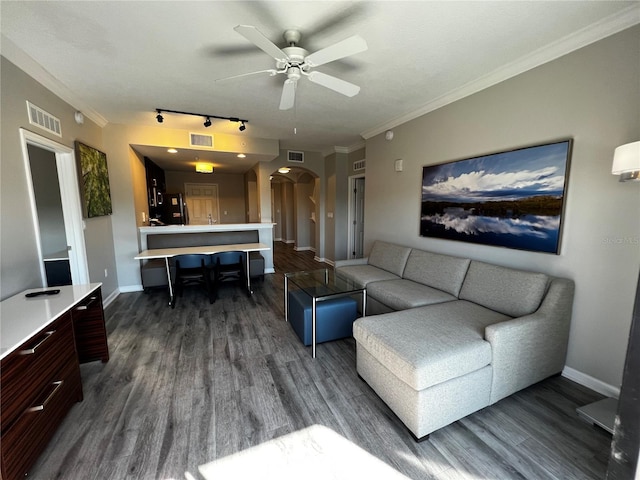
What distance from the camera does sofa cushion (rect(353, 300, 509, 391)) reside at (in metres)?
1.54

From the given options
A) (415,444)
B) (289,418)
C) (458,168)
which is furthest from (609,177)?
(289,418)

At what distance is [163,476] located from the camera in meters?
1.38

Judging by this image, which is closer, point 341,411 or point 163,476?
point 163,476

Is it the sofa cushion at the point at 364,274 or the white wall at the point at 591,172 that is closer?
the white wall at the point at 591,172

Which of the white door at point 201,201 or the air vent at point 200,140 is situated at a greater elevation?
the air vent at point 200,140

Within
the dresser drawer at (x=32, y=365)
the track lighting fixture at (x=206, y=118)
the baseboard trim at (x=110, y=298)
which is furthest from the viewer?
the baseboard trim at (x=110, y=298)

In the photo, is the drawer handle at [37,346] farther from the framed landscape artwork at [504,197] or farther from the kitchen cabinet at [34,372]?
the framed landscape artwork at [504,197]

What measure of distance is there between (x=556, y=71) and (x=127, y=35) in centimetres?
336

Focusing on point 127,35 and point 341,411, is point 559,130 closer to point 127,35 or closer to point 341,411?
point 341,411

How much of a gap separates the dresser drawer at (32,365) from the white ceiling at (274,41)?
6.65 ft

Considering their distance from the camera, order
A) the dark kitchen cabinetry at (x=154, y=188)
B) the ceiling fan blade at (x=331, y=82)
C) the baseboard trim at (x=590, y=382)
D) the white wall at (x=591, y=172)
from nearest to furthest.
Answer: the white wall at (x=591, y=172), the baseboard trim at (x=590, y=382), the ceiling fan blade at (x=331, y=82), the dark kitchen cabinetry at (x=154, y=188)

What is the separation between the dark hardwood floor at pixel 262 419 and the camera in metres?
1.44

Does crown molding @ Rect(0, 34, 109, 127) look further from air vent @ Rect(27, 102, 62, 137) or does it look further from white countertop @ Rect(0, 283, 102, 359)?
white countertop @ Rect(0, 283, 102, 359)

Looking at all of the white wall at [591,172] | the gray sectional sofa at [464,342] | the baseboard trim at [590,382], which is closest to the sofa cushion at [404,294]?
the gray sectional sofa at [464,342]
